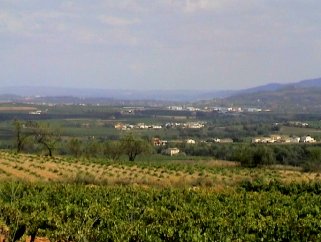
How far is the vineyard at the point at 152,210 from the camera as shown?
59.0ft

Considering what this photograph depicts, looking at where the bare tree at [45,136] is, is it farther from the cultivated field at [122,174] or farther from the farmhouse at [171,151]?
the farmhouse at [171,151]

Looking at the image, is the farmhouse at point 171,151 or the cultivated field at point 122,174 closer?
the cultivated field at point 122,174

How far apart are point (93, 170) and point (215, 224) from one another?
2834cm

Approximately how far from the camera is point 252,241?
17562 millimetres

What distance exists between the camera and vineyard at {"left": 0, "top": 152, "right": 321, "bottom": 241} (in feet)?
59.0

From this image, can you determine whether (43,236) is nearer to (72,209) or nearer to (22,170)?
(72,209)

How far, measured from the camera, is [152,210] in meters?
23.1

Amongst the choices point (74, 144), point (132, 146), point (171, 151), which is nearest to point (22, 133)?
point (74, 144)

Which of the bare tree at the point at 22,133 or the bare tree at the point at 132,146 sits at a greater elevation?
the bare tree at the point at 22,133

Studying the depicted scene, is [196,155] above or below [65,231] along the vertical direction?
below

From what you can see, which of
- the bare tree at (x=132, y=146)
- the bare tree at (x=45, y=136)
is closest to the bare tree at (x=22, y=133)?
the bare tree at (x=45, y=136)

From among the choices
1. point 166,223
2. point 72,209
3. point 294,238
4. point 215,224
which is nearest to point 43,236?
point 72,209

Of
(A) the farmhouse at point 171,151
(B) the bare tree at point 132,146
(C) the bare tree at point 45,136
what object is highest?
(C) the bare tree at point 45,136

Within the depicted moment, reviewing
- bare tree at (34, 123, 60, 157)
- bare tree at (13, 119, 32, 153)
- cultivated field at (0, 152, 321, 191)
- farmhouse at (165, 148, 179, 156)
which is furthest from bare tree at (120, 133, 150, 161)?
cultivated field at (0, 152, 321, 191)
